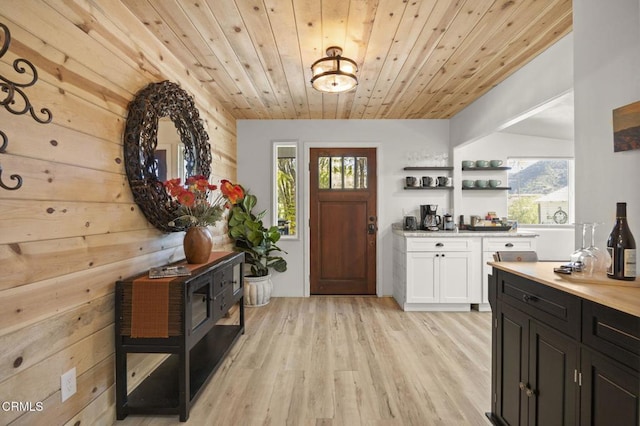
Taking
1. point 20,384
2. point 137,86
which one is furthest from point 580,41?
point 20,384

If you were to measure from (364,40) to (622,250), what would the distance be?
6.58 ft

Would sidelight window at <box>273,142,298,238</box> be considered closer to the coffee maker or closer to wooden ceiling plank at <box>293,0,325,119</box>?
wooden ceiling plank at <box>293,0,325,119</box>

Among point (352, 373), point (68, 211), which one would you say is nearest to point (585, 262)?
point (352, 373)

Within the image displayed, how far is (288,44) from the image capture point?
2.37 meters

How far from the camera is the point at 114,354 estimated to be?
182cm

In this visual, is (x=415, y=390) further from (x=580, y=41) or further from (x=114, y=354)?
(x=580, y=41)

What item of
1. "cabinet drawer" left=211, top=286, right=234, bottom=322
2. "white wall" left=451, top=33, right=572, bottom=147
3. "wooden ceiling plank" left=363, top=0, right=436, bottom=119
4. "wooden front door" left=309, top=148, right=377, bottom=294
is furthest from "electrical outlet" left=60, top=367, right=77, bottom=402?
"white wall" left=451, top=33, right=572, bottom=147

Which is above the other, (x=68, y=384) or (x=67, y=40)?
(x=67, y=40)

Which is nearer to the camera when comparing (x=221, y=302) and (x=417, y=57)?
(x=221, y=302)

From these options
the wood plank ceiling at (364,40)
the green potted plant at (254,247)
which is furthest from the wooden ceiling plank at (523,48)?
the green potted plant at (254,247)

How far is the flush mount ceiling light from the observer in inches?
96.5

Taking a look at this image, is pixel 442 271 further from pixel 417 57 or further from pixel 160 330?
pixel 160 330

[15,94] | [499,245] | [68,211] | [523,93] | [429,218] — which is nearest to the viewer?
[15,94]

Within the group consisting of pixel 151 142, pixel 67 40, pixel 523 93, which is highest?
pixel 523 93
